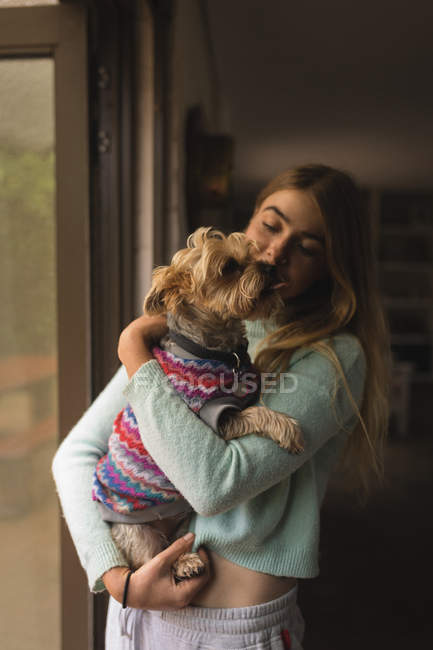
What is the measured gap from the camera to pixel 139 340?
39.6 inches

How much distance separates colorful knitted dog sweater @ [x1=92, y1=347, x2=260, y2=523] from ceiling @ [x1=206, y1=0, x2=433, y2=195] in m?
2.48

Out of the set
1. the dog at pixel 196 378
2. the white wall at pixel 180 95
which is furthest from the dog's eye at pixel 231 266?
the white wall at pixel 180 95

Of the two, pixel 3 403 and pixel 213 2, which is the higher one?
pixel 213 2

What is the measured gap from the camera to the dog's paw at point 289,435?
0.90 metres

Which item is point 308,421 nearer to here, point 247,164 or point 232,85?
point 232,85

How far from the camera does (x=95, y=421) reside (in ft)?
3.75

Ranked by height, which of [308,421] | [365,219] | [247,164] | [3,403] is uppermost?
[247,164]

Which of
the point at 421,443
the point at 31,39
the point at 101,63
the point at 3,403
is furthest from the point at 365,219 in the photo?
the point at 421,443

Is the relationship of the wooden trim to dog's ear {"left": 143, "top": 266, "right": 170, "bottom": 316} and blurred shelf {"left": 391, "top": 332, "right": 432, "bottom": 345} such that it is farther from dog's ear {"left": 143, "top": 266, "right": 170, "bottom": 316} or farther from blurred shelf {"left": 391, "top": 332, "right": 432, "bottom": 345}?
blurred shelf {"left": 391, "top": 332, "right": 432, "bottom": 345}

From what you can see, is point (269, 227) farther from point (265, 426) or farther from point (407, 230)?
point (407, 230)

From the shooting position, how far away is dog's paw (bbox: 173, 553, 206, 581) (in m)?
0.96

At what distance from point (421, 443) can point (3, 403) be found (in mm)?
4756

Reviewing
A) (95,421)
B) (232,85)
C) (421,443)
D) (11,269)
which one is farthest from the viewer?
(421,443)

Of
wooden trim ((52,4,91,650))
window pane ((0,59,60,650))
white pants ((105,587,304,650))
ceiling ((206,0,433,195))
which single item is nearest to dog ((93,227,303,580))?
white pants ((105,587,304,650))
